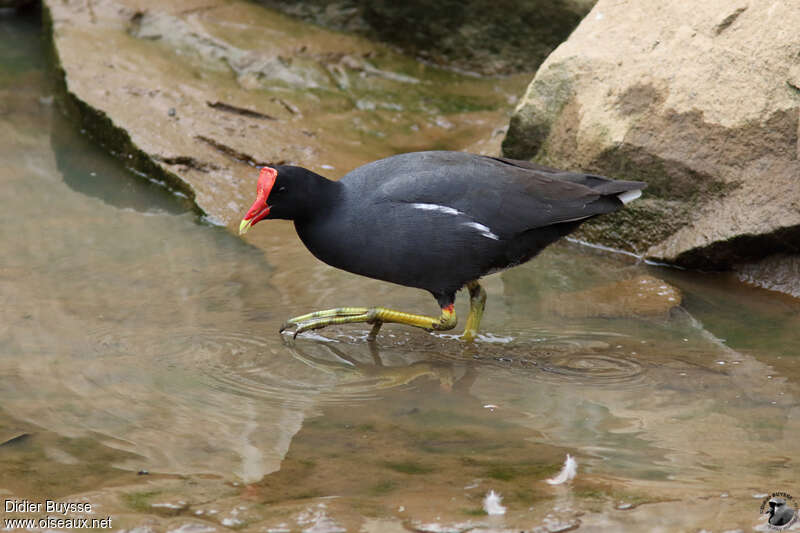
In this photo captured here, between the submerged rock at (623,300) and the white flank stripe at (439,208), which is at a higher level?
the white flank stripe at (439,208)

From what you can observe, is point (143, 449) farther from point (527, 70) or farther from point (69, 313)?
point (527, 70)

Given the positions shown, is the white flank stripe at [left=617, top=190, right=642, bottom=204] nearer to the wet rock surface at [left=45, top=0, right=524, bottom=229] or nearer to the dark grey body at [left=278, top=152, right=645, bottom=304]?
the dark grey body at [left=278, top=152, right=645, bottom=304]

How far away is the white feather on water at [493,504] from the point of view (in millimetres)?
2570

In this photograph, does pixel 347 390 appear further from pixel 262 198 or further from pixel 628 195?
pixel 628 195

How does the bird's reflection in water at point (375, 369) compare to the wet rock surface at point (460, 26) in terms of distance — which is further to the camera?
the wet rock surface at point (460, 26)

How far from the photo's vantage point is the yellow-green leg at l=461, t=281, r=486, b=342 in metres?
4.39

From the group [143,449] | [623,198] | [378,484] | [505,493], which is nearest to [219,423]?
[143,449]

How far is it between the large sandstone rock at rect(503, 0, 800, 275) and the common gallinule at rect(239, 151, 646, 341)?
83 centimetres

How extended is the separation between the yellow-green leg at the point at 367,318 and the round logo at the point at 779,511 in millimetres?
1926

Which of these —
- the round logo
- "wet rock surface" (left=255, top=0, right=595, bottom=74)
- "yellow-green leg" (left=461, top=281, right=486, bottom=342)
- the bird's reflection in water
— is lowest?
the bird's reflection in water

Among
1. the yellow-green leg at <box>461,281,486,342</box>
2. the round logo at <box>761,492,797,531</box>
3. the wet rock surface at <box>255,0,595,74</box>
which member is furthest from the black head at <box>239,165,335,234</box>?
the wet rock surface at <box>255,0,595,74</box>

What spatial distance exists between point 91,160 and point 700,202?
400cm

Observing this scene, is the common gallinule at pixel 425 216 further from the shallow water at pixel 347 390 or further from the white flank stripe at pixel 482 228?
the shallow water at pixel 347 390

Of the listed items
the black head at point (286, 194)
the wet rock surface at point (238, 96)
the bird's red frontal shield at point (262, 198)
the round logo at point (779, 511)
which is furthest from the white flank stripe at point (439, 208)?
the round logo at point (779, 511)
